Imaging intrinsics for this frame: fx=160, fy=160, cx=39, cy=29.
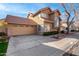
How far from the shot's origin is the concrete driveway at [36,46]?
2941 millimetres

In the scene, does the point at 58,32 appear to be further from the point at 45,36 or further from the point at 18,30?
the point at 18,30

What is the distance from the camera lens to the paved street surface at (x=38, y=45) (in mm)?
2943

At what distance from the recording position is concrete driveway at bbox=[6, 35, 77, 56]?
9.65 ft

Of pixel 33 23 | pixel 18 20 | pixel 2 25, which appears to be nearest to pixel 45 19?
pixel 33 23

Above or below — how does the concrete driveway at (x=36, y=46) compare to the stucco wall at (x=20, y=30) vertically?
below

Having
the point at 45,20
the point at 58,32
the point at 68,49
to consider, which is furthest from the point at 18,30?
the point at 68,49

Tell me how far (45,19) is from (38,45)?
1.71 feet

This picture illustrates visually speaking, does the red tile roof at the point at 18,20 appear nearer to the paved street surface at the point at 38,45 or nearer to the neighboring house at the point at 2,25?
the neighboring house at the point at 2,25

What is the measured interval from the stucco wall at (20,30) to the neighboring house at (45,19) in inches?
5.3

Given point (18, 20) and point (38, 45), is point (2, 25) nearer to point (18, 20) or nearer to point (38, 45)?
point (18, 20)

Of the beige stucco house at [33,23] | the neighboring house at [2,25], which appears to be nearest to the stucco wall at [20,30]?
the beige stucco house at [33,23]

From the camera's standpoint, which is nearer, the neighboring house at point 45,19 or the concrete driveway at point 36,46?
the concrete driveway at point 36,46

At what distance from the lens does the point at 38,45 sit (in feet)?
9.81

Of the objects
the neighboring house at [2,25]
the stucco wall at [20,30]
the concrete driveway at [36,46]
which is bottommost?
the concrete driveway at [36,46]
